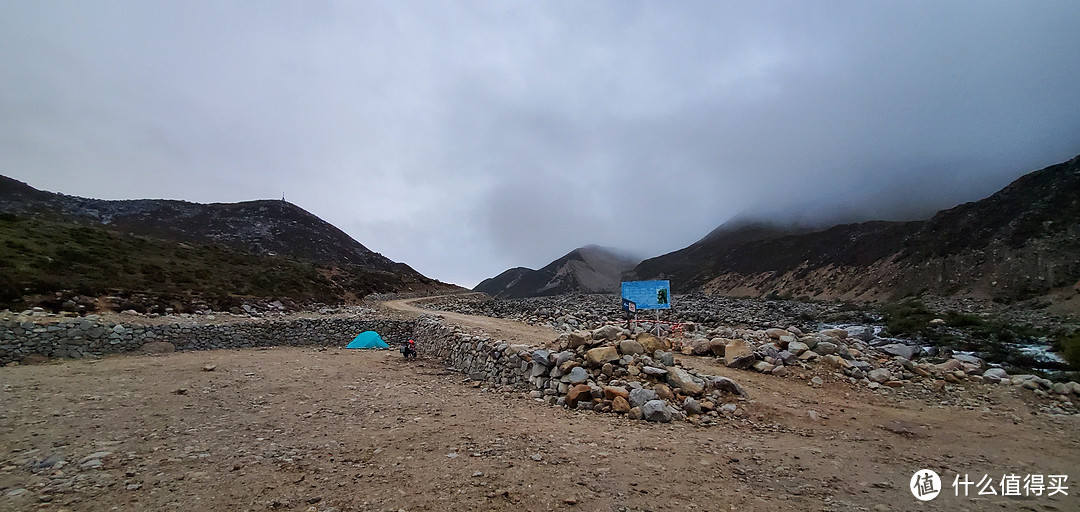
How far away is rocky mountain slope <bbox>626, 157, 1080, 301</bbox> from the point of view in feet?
103

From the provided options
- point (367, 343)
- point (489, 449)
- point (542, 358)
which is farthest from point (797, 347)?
point (367, 343)

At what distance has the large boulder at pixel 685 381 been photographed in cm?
743

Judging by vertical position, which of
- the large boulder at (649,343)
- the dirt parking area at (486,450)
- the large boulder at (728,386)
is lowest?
the dirt parking area at (486,450)

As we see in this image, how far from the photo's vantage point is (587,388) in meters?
7.62

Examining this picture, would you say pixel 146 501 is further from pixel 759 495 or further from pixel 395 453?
pixel 759 495

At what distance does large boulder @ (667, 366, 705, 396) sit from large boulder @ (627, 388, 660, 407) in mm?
606

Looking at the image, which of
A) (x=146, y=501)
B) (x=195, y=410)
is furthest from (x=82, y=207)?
Answer: (x=146, y=501)

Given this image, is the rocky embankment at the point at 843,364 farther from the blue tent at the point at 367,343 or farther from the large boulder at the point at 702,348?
the blue tent at the point at 367,343

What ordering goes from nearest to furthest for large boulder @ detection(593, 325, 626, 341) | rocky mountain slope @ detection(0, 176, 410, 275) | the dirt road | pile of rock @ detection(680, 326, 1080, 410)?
pile of rock @ detection(680, 326, 1080, 410)
large boulder @ detection(593, 325, 626, 341)
the dirt road
rocky mountain slope @ detection(0, 176, 410, 275)

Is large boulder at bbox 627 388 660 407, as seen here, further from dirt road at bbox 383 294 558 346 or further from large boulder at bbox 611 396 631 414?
dirt road at bbox 383 294 558 346

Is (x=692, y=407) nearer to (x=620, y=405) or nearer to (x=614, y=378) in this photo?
(x=620, y=405)

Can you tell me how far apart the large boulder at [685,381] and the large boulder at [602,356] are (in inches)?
42.2

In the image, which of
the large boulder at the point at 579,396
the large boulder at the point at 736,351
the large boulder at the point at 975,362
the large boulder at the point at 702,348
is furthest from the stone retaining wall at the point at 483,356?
the large boulder at the point at 975,362

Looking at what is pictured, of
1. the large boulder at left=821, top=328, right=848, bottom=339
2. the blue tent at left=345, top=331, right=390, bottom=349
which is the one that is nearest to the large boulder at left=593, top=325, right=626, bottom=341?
the large boulder at left=821, top=328, right=848, bottom=339
